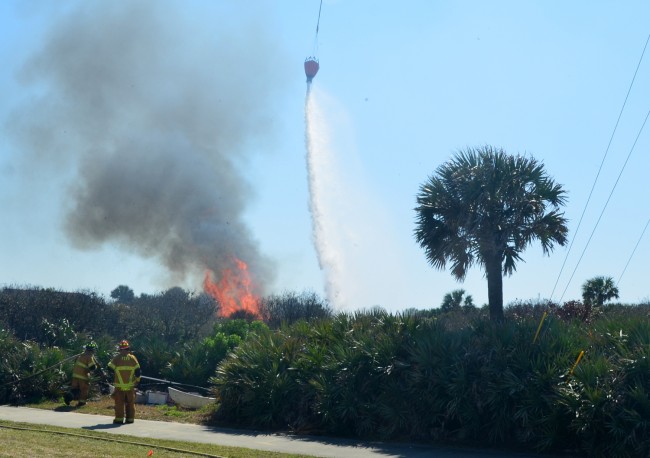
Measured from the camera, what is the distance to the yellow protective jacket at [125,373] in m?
16.1

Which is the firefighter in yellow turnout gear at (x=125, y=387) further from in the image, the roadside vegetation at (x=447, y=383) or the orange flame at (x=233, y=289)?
the orange flame at (x=233, y=289)

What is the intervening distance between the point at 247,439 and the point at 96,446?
2.82 meters

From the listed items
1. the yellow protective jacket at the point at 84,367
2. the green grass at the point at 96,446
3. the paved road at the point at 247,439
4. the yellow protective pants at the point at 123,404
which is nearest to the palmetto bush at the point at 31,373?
the yellow protective jacket at the point at 84,367

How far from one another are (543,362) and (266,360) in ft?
19.5

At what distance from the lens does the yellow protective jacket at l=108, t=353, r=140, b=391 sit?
634 inches

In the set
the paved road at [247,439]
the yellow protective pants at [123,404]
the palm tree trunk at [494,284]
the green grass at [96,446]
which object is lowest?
the green grass at [96,446]

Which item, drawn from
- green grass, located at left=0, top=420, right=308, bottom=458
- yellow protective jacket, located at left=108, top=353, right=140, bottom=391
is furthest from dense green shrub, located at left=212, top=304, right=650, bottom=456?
green grass, located at left=0, top=420, right=308, bottom=458

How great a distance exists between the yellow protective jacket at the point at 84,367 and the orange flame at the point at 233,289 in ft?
107

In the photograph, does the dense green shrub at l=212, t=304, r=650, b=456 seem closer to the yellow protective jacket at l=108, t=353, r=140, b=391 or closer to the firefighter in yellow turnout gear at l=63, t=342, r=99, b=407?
the yellow protective jacket at l=108, t=353, r=140, b=391

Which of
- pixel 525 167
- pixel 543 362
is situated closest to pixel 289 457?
pixel 543 362

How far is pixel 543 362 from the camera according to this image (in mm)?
12422

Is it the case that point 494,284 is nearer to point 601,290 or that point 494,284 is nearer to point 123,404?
point 123,404

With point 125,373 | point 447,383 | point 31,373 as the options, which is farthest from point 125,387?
point 447,383

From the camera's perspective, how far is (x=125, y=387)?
52.7ft
